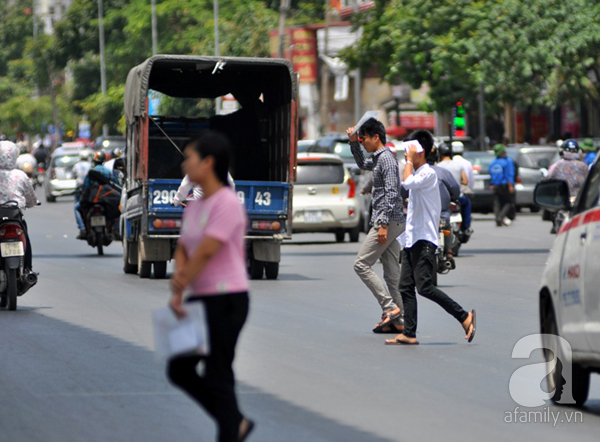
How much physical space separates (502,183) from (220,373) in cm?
2640

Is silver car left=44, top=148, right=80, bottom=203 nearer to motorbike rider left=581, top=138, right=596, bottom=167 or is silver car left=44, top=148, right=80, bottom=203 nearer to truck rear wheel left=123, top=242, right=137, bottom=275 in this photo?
motorbike rider left=581, top=138, right=596, bottom=167

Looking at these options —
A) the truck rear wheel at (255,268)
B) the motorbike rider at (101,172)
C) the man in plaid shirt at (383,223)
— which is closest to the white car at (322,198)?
the motorbike rider at (101,172)

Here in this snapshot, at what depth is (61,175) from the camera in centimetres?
4766

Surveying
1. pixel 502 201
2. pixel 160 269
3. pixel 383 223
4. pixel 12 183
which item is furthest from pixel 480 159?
pixel 383 223

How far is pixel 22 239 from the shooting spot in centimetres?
1434

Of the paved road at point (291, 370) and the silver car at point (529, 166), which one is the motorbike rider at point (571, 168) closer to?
the paved road at point (291, 370)

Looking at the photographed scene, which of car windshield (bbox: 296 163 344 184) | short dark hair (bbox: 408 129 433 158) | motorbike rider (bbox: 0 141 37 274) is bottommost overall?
car windshield (bbox: 296 163 344 184)

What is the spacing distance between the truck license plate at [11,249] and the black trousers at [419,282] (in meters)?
4.38

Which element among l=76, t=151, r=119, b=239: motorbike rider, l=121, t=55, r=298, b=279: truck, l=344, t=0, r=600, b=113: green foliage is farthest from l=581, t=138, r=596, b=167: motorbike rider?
l=344, t=0, r=600, b=113: green foliage

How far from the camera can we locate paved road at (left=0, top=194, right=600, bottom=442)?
7922 millimetres

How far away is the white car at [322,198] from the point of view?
86.9ft

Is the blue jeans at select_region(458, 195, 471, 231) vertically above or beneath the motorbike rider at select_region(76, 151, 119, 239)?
beneath

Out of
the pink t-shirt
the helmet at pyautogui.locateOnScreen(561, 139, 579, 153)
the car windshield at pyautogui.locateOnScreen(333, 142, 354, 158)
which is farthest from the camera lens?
the car windshield at pyautogui.locateOnScreen(333, 142, 354, 158)

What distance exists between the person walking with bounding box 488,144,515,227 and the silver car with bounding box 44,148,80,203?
1860 cm
